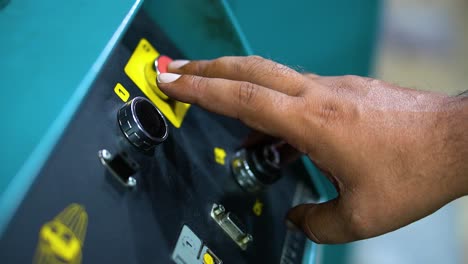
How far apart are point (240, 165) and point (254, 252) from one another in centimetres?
12

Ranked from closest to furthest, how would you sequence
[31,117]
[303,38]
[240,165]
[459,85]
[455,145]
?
[31,117], [455,145], [240,165], [303,38], [459,85]

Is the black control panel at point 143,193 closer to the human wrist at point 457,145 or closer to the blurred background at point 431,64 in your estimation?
the human wrist at point 457,145

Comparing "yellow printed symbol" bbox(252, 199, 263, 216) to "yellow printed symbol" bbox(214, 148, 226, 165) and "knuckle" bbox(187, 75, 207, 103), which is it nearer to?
"yellow printed symbol" bbox(214, 148, 226, 165)

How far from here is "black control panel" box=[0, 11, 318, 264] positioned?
0.39 metres

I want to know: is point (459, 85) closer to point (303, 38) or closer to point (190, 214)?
point (303, 38)

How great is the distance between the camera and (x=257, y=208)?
0.68 metres

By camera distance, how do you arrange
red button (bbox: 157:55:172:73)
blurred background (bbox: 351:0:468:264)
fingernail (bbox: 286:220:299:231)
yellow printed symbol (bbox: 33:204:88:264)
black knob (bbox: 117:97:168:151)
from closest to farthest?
yellow printed symbol (bbox: 33:204:88:264), black knob (bbox: 117:97:168:151), red button (bbox: 157:55:172:73), fingernail (bbox: 286:220:299:231), blurred background (bbox: 351:0:468:264)

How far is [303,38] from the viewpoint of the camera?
0.87 metres

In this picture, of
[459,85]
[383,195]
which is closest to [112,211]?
[383,195]

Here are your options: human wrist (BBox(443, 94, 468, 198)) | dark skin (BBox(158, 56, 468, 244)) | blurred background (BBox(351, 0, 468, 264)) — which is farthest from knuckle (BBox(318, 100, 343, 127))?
blurred background (BBox(351, 0, 468, 264))

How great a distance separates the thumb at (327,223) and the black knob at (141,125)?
221 millimetres

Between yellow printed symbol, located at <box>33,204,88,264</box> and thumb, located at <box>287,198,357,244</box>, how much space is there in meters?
0.29

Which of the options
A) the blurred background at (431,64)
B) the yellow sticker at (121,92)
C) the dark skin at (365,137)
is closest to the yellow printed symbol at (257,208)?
the dark skin at (365,137)

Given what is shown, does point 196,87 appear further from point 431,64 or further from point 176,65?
point 431,64
